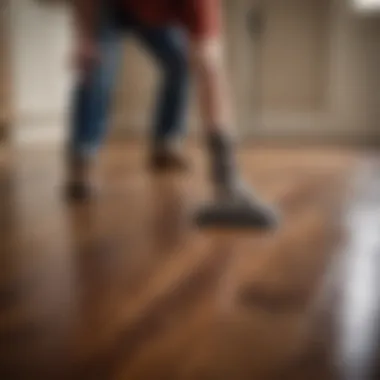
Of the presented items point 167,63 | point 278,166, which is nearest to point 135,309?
point 167,63

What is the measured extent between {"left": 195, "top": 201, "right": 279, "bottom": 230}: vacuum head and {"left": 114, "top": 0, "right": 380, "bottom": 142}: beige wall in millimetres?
1717

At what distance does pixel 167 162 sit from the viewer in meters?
2.30

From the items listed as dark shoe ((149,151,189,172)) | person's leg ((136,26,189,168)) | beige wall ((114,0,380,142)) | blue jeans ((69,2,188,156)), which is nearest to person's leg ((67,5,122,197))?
blue jeans ((69,2,188,156))

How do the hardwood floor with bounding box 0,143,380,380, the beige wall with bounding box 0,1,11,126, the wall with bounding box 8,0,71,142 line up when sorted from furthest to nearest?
the wall with bounding box 8,0,71,142 → the beige wall with bounding box 0,1,11,126 → the hardwood floor with bounding box 0,143,380,380

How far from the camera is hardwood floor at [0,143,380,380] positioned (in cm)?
74

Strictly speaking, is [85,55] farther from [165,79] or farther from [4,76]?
[4,76]

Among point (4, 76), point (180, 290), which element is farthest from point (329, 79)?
point (180, 290)

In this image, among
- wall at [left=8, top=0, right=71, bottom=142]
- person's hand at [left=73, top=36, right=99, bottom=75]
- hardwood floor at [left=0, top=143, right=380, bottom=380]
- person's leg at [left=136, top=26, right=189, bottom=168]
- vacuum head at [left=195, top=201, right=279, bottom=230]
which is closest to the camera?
hardwood floor at [left=0, top=143, right=380, bottom=380]

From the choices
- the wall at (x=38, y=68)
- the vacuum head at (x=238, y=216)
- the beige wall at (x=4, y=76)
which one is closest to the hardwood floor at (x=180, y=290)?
the vacuum head at (x=238, y=216)

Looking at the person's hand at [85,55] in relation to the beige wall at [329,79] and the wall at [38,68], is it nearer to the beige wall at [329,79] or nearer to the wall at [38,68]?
the wall at [38,68]

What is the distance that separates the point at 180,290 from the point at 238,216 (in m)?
0.45

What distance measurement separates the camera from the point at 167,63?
7.19 ft

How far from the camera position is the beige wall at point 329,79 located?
10.1 ft

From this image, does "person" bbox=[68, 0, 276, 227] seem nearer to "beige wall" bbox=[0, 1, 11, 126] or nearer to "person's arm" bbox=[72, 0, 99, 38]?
"person's arm" bbox=[72, 0, 99, 38]
